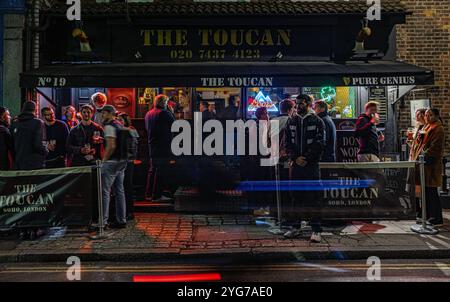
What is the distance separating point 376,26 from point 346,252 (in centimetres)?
666

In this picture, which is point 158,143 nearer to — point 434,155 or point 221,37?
point 221,37

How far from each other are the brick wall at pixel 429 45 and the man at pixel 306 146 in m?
4.89

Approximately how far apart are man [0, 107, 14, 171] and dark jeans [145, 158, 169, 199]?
2768 mm

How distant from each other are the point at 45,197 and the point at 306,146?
4123 millimetres

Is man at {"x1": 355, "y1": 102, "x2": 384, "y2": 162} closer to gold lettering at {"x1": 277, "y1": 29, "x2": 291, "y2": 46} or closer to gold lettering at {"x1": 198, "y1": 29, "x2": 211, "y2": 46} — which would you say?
gold lettering at {"x1": 277, "y1": 29, "x2": 291, "y2": 46}

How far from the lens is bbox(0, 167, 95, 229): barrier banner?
6875mm

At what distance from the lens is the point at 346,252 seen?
20.5 feet

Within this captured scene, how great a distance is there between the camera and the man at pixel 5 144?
299 inches

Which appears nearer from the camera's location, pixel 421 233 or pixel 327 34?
pixel 421 233

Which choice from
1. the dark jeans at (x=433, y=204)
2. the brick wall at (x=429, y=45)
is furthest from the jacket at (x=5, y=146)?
the brick wall at (x=429, y=45)

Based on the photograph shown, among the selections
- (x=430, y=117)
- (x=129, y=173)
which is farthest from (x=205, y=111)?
(x=430, y=117)

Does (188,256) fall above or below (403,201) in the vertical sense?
below
